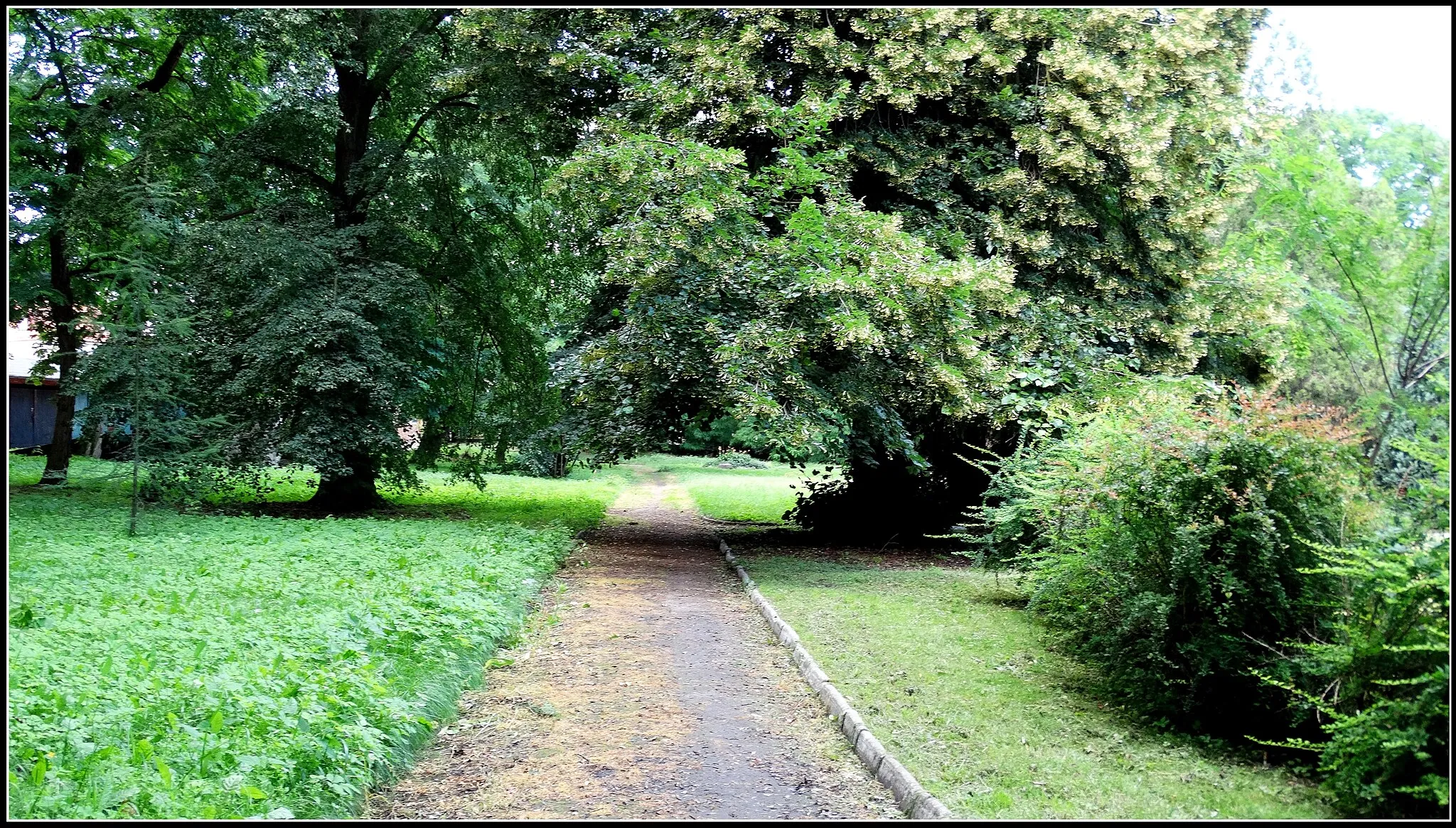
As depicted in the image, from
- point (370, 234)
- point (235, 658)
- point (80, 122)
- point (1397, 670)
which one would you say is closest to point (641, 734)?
point (235, 658)

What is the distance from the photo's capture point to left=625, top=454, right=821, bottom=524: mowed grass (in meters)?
23.7

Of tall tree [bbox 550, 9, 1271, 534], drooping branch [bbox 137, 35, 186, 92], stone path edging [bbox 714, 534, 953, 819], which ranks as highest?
drooping branch [bbox 137, 35, 186, 92]

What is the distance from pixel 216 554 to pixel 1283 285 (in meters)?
15.9

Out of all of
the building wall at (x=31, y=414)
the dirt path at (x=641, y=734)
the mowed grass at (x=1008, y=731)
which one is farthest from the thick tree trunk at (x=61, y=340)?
the mowed grass at (x=1008, y=731)

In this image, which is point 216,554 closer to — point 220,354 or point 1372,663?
point 220,354

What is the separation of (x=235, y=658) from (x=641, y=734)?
2673mm

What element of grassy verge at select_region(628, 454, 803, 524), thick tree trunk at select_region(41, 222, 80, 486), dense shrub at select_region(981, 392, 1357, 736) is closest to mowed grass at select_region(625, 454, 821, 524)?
grassy verge at select_region(628, 454, 803, 524)

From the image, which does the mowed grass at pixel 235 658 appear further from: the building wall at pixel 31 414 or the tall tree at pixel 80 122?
the building wall at pixel 31 414

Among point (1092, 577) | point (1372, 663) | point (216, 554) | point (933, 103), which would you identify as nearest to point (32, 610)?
point (216, 554)

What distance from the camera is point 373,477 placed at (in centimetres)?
1967

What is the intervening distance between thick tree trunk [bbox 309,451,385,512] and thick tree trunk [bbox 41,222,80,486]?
516 cm

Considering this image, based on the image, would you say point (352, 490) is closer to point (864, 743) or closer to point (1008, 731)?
point (864, 743)

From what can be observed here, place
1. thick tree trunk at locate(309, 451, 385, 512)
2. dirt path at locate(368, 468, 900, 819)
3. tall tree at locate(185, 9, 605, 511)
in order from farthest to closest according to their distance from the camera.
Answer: thick tree trunk at locate(309, 451, 385, 512)
tall tree at locate(185, 9, 605, 511)
dirt path at locate(368, 468, 900, 819)

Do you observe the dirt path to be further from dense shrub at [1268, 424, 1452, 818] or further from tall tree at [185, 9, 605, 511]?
tall tree at [185, 9, 605, 511]
